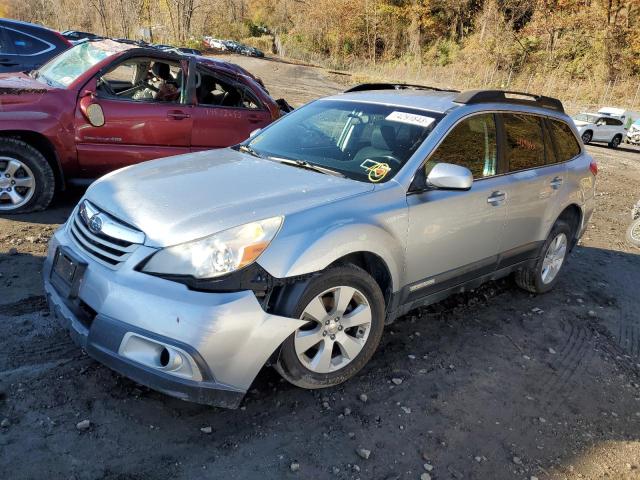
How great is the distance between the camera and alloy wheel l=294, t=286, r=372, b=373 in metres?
2.99

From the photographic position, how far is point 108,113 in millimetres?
5703

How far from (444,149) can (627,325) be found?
2.60 m

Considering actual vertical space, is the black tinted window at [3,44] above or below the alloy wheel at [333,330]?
above

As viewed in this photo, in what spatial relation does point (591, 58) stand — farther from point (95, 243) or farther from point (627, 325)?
point (95, 243)

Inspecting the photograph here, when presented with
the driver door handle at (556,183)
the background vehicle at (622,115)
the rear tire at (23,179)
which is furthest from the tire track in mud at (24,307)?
the background vehicle at (622,115)

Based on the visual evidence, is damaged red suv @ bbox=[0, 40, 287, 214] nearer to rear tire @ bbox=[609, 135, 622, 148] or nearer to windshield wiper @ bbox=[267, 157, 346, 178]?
windshield wiper @ bbox=[267, 157, 346, 178]

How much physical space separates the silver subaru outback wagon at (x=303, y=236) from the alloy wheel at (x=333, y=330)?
0.03 ft

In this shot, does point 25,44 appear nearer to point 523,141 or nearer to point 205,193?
point 205,193

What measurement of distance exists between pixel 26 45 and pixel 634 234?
998 centimetres

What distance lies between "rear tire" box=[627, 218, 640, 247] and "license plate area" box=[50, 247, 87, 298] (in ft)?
23.5

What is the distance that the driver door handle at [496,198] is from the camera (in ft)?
13.1

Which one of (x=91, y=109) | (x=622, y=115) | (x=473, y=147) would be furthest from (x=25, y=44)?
(x=622, y=115)

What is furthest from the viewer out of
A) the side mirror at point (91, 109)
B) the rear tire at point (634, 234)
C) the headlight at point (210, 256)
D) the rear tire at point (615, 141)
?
the rear tire at point (615, 141)

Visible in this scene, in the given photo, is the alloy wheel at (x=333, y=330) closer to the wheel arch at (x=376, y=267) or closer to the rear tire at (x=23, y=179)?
the wheel arch at (x=376, y=267)
